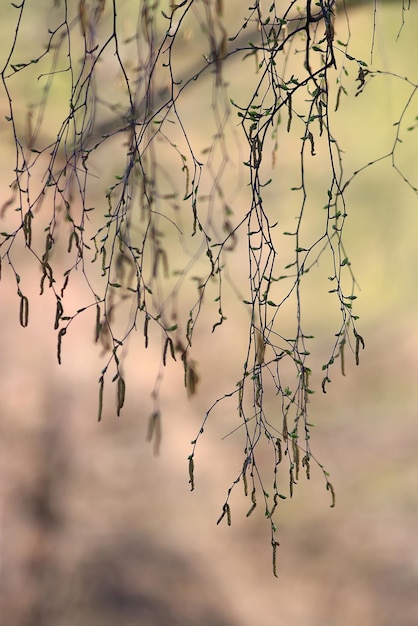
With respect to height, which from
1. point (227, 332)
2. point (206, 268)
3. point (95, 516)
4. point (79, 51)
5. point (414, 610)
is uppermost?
point (79, 51)

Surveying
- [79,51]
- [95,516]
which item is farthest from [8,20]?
[95,516]

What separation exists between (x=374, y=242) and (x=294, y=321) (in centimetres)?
36

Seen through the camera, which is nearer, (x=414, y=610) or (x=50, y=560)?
(x=414, y=610)

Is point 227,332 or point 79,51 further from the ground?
point 79,51

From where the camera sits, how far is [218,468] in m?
2.83

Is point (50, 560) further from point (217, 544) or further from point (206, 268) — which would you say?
point (206, 268)

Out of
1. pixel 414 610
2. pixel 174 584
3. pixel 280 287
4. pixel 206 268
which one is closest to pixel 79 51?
pixel 206 268

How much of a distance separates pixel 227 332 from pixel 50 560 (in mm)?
982

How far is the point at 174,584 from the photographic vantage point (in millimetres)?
2867

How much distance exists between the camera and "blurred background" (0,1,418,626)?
9.08ft

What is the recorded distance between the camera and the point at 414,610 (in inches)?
108

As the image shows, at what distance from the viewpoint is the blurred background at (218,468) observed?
277 cm

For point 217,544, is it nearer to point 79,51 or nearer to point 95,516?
point 95,516

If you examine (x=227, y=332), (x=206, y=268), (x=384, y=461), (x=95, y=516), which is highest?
(x=206, y=268)
